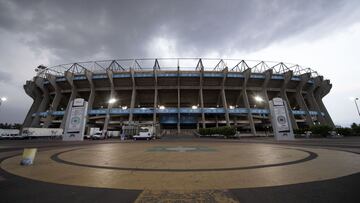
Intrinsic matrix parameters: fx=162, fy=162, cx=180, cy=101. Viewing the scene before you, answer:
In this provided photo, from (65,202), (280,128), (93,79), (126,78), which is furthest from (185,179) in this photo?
(93,79)

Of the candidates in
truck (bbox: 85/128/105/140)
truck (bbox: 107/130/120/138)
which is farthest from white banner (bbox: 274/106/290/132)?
truck (bbox: 107/130/120/138)

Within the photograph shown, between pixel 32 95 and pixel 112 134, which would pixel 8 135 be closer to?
pixel 112 134

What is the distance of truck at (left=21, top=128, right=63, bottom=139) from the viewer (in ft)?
128

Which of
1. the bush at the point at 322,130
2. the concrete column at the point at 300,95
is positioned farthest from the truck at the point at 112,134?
the concrete column at the point at 300,95

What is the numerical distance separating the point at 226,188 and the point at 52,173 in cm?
630

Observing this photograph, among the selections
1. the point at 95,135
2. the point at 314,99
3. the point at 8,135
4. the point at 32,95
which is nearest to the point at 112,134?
the point at 95,135

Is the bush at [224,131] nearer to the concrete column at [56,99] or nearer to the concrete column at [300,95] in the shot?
the concrete column at [300,95]

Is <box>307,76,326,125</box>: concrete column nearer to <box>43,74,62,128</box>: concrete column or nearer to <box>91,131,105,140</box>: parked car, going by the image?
<box>91,131,105,140</box>: parked car

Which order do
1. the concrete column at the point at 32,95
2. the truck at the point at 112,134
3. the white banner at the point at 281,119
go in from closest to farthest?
the white banner at the point at 281,119 → the truck at the point at 112,134 → the concrete column at the point at 32,95

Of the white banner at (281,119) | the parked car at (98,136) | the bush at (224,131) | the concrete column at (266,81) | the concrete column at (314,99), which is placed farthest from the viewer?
the concrete column at (314,99)

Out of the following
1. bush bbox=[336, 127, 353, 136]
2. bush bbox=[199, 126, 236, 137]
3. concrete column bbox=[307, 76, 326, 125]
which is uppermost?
concrete column bbox=[307, 76, 326, 125]

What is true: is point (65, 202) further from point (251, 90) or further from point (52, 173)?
point (251, 90)

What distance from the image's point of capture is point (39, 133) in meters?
41.5

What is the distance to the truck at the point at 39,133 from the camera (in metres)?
39.0
